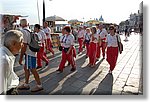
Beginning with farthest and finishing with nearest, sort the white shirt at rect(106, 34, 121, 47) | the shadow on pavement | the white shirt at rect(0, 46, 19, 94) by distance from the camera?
the white shirt at rect(106, 34, 121, 47) < the shadow on pavement < the white shirt at rect(0, 46, 19, 94)

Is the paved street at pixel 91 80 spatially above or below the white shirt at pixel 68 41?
below

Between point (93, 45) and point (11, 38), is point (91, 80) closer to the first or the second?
point (93, 45)

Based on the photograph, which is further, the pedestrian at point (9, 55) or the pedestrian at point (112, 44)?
the pedestrian at point (112, 44)

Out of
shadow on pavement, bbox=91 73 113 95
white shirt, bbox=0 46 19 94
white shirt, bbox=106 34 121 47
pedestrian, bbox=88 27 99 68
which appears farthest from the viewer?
pedestrian, bbox=88 27 99 68

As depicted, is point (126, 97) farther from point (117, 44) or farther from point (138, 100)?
point (117, 44)

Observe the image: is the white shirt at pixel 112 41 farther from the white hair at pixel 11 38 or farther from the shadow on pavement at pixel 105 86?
the white hair at pixel 11 38

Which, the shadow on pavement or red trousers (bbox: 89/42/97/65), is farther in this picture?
red trousers (bbox: 89/42/97/65)

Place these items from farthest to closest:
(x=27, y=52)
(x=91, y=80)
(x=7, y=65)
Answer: (x=91, y=80)
(x=27, y=52)
(x=7, y=65)

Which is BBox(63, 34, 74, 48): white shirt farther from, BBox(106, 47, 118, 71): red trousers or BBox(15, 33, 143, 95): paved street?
BBox(106, 47, 118, 71): red trousers

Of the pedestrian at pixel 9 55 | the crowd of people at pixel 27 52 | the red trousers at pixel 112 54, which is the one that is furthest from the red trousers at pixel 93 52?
the pedestrian at pixel 9 55

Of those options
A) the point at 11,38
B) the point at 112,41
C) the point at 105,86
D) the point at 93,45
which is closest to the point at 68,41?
the point at 112,41

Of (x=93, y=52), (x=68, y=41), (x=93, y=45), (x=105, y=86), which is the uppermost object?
(x=68, y=41)

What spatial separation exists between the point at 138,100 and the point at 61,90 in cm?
103

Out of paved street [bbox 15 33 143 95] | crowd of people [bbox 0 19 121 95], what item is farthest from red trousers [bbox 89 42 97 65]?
paved street [bbox 15 33 143 95]
